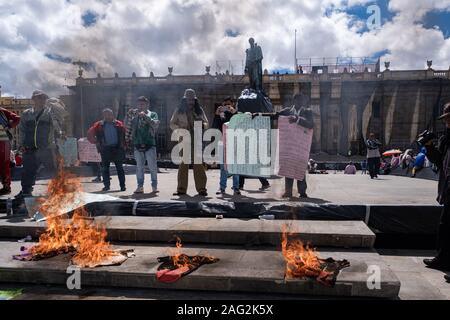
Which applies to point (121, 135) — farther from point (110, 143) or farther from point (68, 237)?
point (68, 237)

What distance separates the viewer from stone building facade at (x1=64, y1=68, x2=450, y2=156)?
1766 inches

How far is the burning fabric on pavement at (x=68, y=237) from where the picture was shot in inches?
155

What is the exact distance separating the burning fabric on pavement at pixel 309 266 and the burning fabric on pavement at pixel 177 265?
788 millimetres

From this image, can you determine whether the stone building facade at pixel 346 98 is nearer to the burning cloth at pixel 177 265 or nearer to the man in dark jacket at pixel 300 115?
the man in dark jacket at pixel 300 115

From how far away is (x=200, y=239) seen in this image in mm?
4578

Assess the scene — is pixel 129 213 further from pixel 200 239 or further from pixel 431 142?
pixel 431 142

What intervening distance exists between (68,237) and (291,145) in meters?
3.96

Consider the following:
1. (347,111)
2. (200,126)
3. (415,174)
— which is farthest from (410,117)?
(200,126)

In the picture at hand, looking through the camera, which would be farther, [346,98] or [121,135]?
[346,98]

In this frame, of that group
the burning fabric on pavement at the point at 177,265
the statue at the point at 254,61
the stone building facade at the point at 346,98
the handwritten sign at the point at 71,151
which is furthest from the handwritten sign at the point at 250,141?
the stone building facade at the point at 346,98

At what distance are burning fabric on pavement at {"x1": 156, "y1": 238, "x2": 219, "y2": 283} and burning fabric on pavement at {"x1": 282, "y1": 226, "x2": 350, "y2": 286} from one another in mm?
788

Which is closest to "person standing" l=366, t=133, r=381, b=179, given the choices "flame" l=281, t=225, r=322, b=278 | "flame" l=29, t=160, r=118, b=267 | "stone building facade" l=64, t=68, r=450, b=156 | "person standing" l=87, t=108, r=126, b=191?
"person standing" l=87, t=108, r=126, b=191

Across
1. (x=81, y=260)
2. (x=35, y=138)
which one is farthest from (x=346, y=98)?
(x=81, y=260)

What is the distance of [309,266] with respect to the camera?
3.45m
